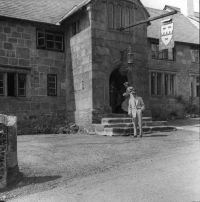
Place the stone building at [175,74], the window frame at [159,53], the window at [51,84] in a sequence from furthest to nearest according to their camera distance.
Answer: the window frame at [159,53], the stone building at [175,74], the window at [51,84]

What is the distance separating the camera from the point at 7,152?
7.56 m

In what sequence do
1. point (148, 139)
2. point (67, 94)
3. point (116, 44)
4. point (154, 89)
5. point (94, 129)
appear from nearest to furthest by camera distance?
point (148, 139) → point (94, 129) → point (116, 44) → point (67, 94) → point (154, 89)

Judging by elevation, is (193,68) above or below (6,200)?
above

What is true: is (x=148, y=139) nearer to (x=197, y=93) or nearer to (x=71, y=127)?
(x=71, y=127)

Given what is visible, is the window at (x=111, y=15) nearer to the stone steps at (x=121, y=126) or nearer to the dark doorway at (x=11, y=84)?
the stone steps at (x=121, y=126)

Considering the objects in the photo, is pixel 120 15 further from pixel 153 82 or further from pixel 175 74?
pixel 175 74

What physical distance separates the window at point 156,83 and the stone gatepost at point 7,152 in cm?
1557

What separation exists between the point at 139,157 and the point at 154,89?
521 inches

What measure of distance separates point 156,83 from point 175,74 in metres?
1.62

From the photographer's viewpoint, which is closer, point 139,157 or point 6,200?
point 6,200

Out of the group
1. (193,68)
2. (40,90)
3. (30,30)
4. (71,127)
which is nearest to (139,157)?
(71,127)

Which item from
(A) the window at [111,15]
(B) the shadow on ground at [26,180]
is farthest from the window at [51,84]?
(B) the shadow on ground at [26,180]

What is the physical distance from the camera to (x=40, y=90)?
18.3 m

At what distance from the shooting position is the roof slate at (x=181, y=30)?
23409mm
